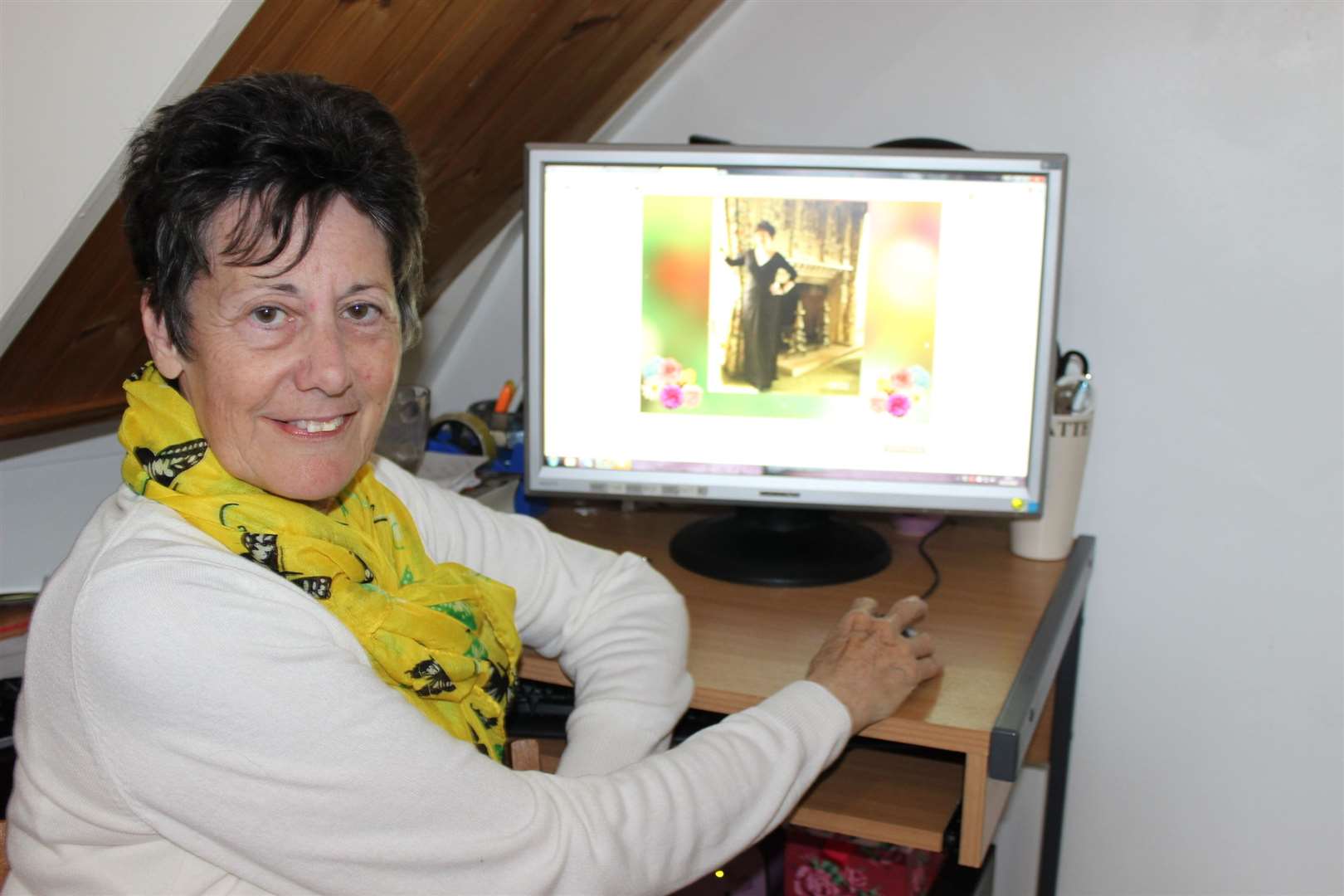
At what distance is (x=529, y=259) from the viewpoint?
4.72 feet

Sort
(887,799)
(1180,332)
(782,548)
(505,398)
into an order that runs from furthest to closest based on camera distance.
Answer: (505,398) → (1180,332) → (782,548) → (887,799)

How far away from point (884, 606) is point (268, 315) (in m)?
0.78

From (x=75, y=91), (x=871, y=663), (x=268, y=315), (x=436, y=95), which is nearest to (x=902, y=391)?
(x=871, y=663)

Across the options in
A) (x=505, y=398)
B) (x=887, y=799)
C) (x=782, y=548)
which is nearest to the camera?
(x=887, y=799)

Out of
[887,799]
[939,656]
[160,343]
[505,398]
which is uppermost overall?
[160,343]

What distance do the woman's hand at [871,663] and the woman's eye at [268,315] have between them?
0.58 metres

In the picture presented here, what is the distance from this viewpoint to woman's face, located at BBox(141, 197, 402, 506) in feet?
3.03

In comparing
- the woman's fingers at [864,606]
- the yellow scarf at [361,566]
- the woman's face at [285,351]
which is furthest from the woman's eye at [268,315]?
the woman's fingers at [864,606]

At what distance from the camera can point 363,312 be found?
101cm

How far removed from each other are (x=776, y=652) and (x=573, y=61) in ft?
2.69

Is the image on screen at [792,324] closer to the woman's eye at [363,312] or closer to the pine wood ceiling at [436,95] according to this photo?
the pine wood ceiling at [436,95]

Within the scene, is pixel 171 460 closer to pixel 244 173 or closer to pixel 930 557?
pixel 244 173

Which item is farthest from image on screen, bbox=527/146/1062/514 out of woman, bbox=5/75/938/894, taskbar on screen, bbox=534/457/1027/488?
woman, bbox=5/75/938/894

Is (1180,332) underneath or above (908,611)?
above
